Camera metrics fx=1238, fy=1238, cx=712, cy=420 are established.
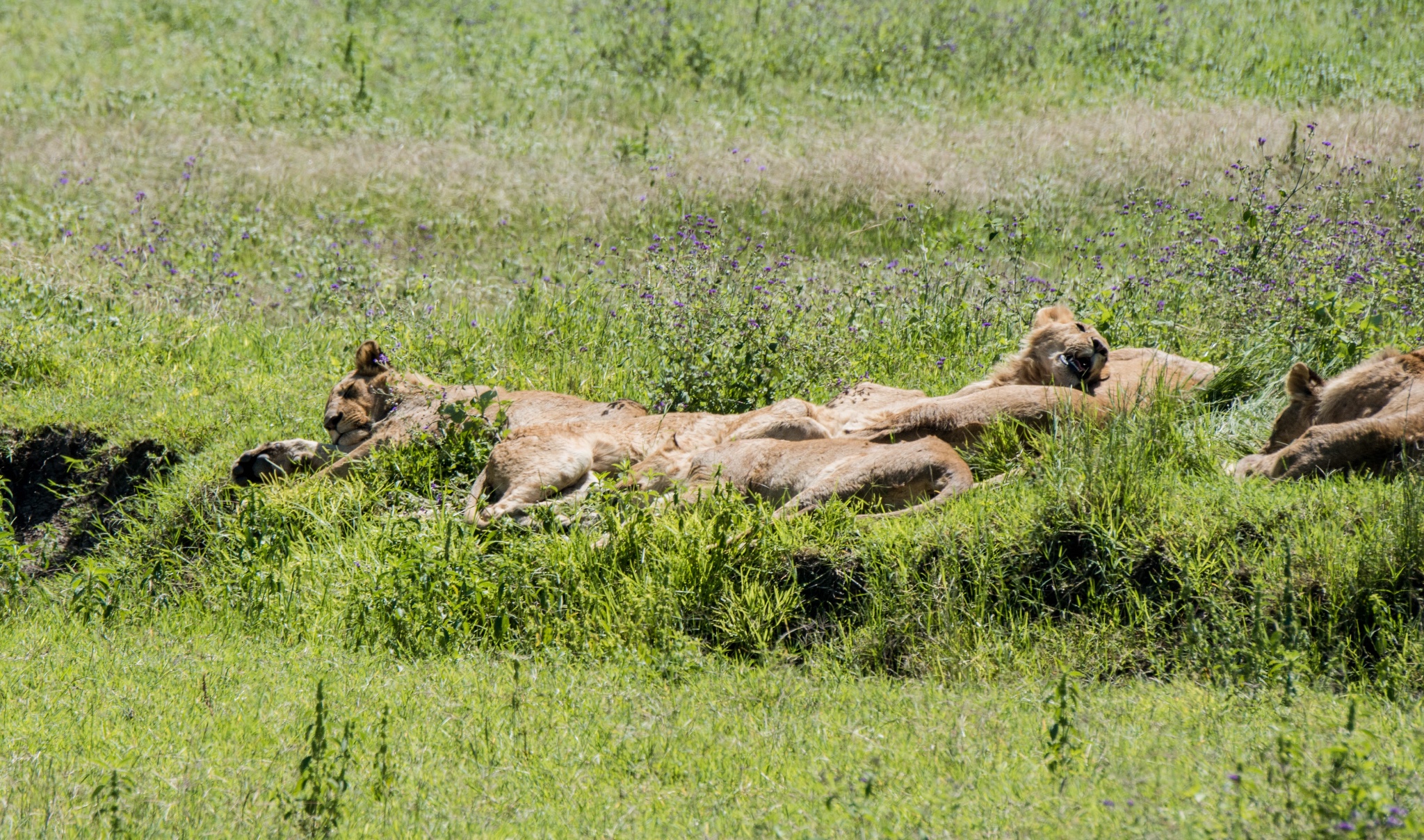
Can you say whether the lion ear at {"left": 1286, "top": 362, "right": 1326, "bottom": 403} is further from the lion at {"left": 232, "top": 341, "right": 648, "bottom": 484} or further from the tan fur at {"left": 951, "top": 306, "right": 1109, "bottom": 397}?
the lion at {"left": 232, "top": 341, "right": 648, "bottom": 484}

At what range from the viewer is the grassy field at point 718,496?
4.45 m

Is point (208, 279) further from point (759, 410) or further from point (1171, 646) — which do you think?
point (1171, 646)

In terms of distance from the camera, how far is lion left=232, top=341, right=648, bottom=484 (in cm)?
837

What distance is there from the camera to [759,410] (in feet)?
26.7

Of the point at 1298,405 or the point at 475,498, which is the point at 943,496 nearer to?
the point at 1298,405

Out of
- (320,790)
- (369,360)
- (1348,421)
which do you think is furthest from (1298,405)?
(369,360)

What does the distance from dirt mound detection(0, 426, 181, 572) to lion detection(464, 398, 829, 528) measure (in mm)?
2882

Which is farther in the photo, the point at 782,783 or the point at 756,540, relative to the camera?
the point at 756,540

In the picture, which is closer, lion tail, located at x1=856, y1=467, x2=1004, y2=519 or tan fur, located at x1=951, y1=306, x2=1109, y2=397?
lion tail, located at x1=856, y1=467, x2=1004, y2=519

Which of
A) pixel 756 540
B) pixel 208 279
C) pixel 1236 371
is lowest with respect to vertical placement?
pixel 208 279

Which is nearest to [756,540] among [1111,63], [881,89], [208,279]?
[208,279]

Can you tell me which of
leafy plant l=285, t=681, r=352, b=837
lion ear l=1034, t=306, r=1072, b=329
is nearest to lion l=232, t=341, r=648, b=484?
lion ear l=1034, t=306, r=1072, b=329

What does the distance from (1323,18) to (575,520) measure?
62.9 feet

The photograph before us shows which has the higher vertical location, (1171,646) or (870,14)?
(870,14)
